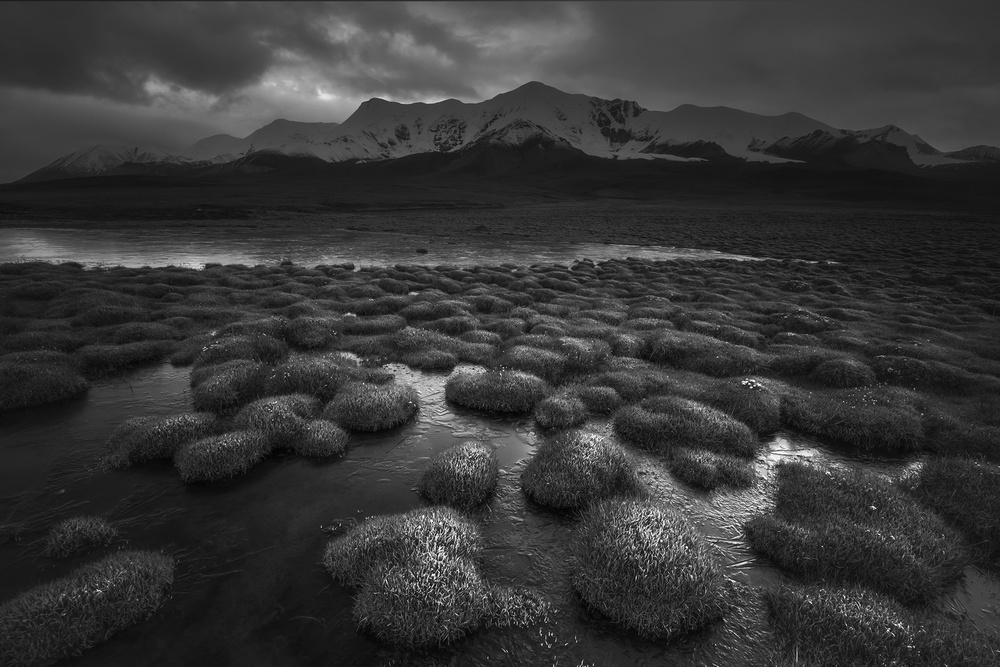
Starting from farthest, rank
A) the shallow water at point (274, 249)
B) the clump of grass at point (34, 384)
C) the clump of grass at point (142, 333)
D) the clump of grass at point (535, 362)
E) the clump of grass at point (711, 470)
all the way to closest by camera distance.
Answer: the shallow water at point (274, 249), the clump of grass at point (142, 333), the clump of grass at point (535, 362), the clump of grass at point (34, 384), the clump of grass at point (711, 470)

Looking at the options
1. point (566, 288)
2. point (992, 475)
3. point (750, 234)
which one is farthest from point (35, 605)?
point (750, 234)

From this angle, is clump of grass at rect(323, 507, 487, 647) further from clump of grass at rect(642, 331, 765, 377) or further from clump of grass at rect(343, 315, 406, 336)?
clump of grass at rect(343, 315, 406, 336)

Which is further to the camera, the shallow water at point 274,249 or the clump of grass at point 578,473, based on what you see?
the shallow water at point 274,249

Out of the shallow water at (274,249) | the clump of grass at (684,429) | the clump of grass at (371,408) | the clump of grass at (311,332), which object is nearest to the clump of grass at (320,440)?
the clump of grass at (371,408)

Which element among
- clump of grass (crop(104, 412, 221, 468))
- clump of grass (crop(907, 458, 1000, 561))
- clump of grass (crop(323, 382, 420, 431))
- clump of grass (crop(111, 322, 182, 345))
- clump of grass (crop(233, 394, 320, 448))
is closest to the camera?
clump of grass (crop(907, 458, 1000, 561))

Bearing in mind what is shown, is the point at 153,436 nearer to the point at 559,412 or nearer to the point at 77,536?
the point at 77,536

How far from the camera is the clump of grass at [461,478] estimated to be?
34.3ft

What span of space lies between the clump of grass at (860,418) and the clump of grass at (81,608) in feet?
55.6

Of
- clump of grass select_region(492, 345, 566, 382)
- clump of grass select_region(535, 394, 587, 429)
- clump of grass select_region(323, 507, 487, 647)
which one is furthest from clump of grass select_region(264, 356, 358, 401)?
clump of grass select_region(323, 507, 487, 647)

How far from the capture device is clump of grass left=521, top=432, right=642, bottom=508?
410 inches

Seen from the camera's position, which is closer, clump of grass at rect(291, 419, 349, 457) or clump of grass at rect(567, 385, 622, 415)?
clump of grass at rect(291, 419, 349, 457)

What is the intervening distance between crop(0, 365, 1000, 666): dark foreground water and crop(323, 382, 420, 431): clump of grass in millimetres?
488

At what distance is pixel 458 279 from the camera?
41219 millimetres

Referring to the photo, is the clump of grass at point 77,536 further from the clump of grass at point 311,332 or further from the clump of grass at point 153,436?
the clump of grass at point 311,332
